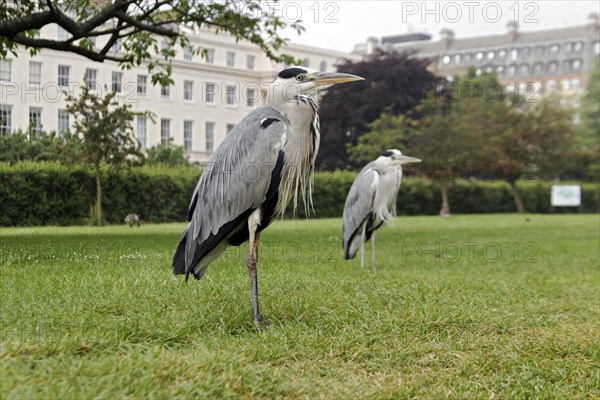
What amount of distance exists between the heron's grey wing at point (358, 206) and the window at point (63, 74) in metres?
27.1

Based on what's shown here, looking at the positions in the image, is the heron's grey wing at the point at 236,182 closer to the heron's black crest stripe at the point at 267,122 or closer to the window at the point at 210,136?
the heron's black crest stripe at the point at 267,122

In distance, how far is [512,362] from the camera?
16.6 feet

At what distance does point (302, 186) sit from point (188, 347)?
1.53 m

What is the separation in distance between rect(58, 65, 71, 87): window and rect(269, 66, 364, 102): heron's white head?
3170 centimetres

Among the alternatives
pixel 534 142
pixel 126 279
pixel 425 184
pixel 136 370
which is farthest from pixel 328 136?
pixel 136 370

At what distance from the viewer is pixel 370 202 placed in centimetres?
1075

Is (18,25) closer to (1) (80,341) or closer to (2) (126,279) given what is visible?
(2) (126,279)

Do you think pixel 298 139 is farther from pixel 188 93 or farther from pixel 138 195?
pixel 188 93

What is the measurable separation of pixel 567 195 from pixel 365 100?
14.5 metres

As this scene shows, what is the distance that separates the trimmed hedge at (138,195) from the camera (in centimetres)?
1755

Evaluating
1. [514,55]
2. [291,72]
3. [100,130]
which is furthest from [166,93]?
[514,55]

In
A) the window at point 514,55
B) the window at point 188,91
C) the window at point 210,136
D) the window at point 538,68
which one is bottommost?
the window at point 210,136

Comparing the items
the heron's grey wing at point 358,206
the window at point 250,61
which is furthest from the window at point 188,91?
the heron's grey wing at point 358,206

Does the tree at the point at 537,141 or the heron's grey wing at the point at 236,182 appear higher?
the tree at the point at 537,141
